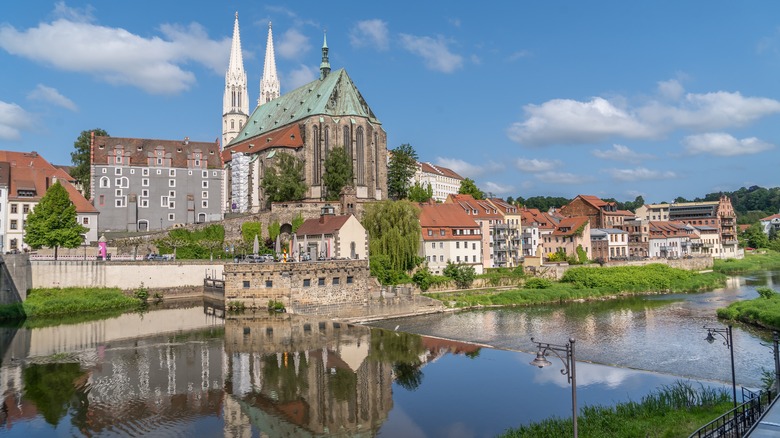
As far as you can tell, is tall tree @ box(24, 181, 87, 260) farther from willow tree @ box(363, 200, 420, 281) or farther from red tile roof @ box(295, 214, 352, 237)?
willow tree @ box(363, 200, 420, 281)

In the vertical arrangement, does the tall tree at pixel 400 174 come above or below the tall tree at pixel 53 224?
above

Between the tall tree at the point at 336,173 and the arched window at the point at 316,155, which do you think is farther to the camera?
the arched window at the point at 316,155

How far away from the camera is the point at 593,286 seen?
67.4 metres

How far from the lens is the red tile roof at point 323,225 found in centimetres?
5869

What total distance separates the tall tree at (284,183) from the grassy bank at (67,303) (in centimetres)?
2542

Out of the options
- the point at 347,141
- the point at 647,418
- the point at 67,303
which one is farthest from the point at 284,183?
the point at 647,418

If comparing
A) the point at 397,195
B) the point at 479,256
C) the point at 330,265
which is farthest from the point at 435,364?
the point at 397,195

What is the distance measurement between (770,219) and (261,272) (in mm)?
185110

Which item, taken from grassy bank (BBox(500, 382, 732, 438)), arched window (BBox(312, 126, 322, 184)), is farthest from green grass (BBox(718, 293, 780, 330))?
arched window (BBox(312, 126, 322, 184))

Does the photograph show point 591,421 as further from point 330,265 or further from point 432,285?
point 432,285

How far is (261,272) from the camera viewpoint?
49531 mm

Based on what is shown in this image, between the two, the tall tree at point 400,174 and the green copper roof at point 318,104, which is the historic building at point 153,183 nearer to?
the green copper roof at point 318,104

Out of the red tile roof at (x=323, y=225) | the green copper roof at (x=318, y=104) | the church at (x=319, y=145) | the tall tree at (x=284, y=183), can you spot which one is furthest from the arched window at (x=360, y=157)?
the red tile roof at (x=323, y=225)

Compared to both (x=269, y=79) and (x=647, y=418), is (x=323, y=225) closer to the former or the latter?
(x=647, y=418)
